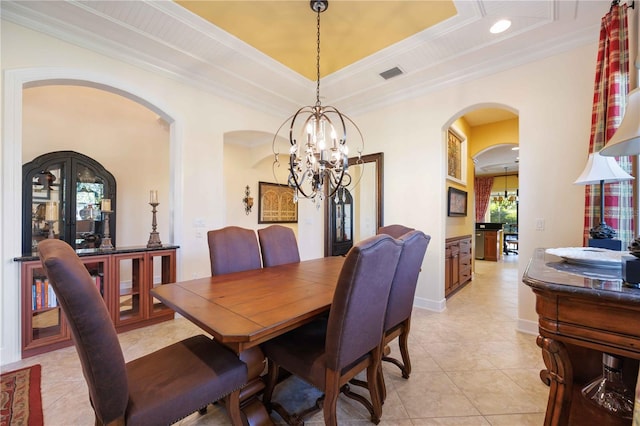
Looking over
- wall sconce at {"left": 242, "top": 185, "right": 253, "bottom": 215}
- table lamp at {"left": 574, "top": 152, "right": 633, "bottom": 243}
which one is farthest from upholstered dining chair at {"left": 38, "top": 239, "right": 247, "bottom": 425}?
wall sconce at {"left": 242, "top": 185, "right": 253, "bottom": 215}

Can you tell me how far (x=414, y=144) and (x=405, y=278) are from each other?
7.87 feet

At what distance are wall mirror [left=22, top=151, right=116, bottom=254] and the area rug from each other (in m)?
2.13

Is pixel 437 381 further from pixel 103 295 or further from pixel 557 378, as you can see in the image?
pixel 103 295

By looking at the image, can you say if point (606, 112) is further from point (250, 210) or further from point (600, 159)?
point (250, 210)

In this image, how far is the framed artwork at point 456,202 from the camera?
12.9ft

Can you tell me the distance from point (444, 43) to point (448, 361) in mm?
2972

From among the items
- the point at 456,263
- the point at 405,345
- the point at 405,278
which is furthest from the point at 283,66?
the point at 456,263

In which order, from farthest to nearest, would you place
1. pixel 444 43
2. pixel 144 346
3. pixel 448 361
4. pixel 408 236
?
1. pixel 444 43
2. pixel 144 346
3. pixel 448 361
4. pixel 408 236

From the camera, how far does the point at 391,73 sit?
3199 millimetres

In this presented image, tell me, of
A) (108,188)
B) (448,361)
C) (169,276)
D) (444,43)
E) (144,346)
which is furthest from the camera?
(108,188)

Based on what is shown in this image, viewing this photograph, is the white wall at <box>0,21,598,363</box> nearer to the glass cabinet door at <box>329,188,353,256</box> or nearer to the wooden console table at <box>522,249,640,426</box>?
the glass cabinet door at <box>329,188,353,256</box>

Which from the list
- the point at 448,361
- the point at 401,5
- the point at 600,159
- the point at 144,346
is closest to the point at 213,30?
the point at 401,5

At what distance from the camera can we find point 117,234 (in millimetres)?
4344

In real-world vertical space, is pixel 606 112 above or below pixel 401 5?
below
